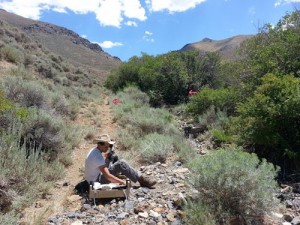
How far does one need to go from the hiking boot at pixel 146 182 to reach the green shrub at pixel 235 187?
4.10 feet

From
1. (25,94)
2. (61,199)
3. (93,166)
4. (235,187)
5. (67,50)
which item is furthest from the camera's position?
(67,50)

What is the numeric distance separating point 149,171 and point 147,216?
84.3 inches

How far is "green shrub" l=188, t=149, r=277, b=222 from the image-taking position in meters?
4.66

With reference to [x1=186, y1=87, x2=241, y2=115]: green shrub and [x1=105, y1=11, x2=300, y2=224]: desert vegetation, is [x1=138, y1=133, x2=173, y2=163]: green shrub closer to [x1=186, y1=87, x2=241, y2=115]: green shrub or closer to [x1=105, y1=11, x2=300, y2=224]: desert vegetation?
[x1=105, y1=11, x2=300, y2=224]: desert vegetation

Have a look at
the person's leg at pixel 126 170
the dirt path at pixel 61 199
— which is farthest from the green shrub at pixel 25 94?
the person's leg at pixel 126 170

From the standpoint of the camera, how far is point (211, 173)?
4832 mm

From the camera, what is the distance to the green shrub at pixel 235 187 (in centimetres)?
466

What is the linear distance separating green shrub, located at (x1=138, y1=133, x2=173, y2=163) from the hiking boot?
5.50 feet

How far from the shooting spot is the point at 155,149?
26.4 ft

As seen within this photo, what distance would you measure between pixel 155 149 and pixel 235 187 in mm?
3492

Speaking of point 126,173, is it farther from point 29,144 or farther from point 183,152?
point 29,144

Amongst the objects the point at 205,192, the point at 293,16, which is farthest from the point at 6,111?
the point at 293,16

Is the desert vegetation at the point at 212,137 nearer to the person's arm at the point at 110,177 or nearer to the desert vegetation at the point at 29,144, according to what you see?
the desert vegetation at the point at 29,144

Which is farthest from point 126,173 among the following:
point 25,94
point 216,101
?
point 216,101
